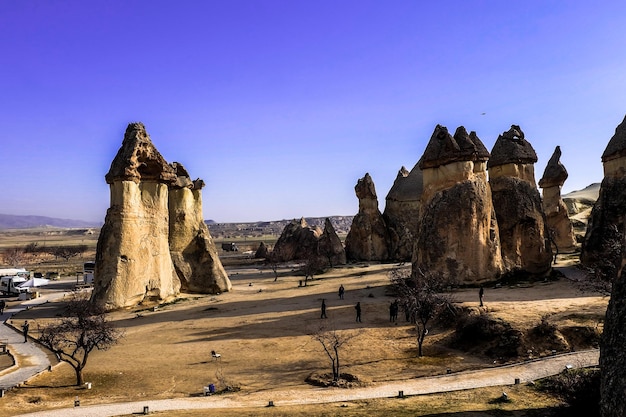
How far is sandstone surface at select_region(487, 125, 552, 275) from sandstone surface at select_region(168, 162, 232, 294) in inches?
896

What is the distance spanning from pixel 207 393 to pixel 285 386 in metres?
2.50

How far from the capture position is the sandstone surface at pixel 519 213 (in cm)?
3378

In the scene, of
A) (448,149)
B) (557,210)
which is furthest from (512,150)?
(557,210)

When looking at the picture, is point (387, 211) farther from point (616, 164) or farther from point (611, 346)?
point (611, 346)

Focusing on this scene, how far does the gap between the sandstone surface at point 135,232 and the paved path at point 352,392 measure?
59.6 feet

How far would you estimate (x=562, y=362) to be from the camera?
640 inches

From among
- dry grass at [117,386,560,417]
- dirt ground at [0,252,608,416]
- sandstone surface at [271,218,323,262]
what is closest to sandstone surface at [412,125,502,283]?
dirt ground at [0,252,608,416]

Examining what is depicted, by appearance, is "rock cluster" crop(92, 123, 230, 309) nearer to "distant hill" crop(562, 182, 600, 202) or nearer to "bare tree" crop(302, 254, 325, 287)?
"bare tree" crop(302, 254, 325, 287)

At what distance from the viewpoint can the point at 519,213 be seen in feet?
114

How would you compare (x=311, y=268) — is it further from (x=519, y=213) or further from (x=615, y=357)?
(x=615, y=357)

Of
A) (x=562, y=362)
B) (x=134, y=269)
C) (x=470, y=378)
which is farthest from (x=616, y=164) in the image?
(x=134, y=269)

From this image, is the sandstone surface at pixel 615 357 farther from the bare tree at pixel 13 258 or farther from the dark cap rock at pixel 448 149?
the bare tree at pixel 13 258

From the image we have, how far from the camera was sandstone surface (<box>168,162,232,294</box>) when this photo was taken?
40656 mm

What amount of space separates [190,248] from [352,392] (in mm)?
29920
